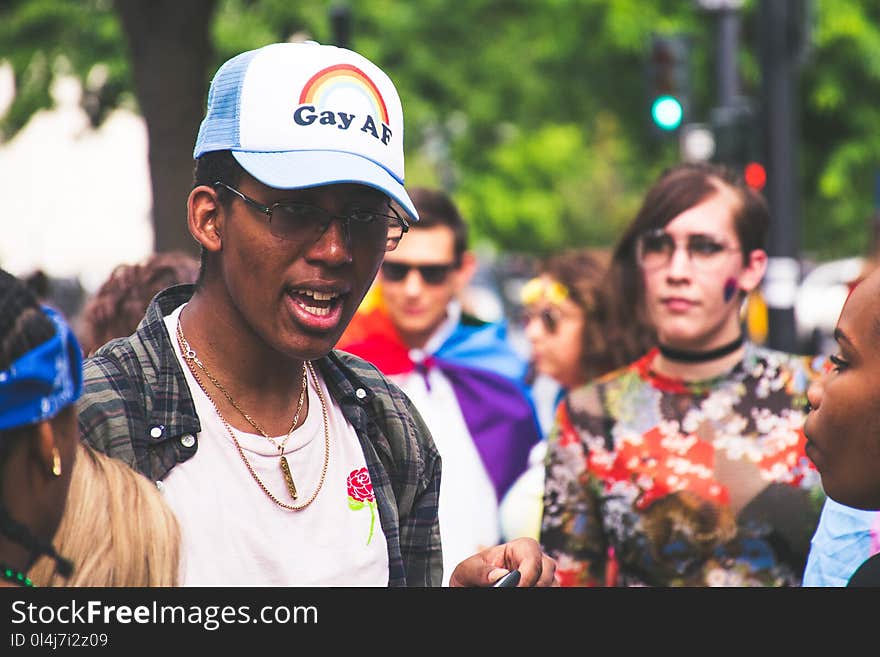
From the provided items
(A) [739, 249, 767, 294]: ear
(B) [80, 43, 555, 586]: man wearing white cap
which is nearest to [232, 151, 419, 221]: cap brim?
(B) [80, 43, 555, 586]: man wearing white cap

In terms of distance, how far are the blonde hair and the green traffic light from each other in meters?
10.5

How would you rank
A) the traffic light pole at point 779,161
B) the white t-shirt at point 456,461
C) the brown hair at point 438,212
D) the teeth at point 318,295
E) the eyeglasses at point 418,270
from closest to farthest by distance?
the teeth at point 318,295
the white t-shirt at point 456,461
the eyeglasses at point 418,270
the brown hair at point 438,212
the traffic light pole at point 779,161

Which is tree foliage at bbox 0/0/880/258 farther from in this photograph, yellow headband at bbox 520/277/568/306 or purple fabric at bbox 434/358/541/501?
purple fabric at bbox 434/358/541/501

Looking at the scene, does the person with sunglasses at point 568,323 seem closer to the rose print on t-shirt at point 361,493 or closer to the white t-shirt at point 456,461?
the white t-shirt at point 456,461

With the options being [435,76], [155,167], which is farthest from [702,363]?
[435,76]

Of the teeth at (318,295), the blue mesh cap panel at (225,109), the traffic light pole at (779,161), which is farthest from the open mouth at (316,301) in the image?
the traffic light pole at (779,161)

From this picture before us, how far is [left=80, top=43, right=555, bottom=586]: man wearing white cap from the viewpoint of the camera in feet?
7.43

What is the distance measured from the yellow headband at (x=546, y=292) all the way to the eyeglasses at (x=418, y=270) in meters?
1.16

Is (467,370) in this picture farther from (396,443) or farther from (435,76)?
(435,76)

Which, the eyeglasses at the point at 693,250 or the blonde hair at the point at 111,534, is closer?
the blonde hair at the point at 111,534

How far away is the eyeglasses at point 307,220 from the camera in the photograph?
7.55ft

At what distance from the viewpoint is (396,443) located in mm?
2623

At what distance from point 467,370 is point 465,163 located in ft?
52.2
